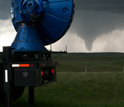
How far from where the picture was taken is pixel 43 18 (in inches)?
348

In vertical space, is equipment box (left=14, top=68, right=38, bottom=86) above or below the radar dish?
below

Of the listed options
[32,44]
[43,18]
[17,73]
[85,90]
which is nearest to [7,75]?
[17,73]

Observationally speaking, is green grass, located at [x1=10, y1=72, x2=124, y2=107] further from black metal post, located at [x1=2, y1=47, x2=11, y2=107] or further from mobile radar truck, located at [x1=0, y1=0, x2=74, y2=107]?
black metal post, located at [x1=2, y1=47, x2=11, y2=107]

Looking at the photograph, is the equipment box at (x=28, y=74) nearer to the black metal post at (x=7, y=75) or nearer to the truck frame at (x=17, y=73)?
the truck frame at (x=17, y=73)

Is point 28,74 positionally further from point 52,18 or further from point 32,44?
point 52,18

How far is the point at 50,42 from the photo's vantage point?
9234mm

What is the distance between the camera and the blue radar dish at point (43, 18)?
325 inches

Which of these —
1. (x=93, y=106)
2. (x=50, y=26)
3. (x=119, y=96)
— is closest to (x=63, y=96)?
(x=119, y=96)

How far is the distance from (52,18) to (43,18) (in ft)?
0.92

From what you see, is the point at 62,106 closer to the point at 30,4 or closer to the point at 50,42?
the point at 50,42

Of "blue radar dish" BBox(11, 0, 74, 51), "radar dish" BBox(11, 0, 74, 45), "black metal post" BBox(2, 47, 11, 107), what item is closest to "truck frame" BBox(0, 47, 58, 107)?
"black metal post" BBox(2, 47, 11, 107)

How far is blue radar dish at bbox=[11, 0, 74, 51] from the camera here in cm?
826

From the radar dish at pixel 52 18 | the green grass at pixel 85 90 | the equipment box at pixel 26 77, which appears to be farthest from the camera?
the green grass at pixel 85 90

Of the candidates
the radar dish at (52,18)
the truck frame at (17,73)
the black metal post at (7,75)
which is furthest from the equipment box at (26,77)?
the radar dish at (52,18)
